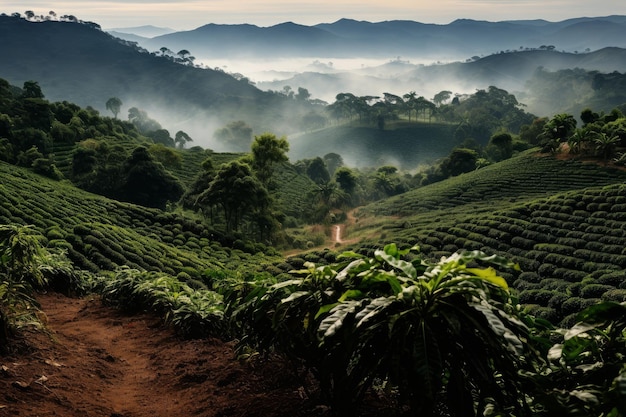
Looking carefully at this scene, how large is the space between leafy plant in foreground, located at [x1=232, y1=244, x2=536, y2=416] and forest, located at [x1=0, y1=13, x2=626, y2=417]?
0.01m

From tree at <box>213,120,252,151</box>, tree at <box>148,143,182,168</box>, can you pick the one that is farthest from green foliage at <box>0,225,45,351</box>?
tree at <box>213,120,252,151</box>

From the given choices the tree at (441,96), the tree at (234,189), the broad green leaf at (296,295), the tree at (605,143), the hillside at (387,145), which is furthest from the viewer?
the tree at (441,96)

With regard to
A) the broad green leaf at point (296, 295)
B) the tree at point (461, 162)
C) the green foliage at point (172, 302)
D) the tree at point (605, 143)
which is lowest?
the tree at point (461, 162)

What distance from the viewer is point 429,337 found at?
3041mm

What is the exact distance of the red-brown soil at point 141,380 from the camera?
434 cm

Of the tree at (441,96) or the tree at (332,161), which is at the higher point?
the tree at (441,96)

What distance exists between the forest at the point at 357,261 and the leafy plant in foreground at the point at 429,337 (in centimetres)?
1

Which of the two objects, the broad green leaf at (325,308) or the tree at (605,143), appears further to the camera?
the tree at (605,143)

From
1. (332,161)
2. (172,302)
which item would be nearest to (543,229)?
(172,302)

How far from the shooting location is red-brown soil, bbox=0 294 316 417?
4336mm

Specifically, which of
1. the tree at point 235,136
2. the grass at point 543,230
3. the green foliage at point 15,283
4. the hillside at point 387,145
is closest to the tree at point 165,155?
the grass at point 543,230

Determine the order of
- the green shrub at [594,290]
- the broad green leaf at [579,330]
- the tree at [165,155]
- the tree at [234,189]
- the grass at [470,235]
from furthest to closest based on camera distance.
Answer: the tree at [165,155]
the tree at [234,189]
the grass at [470,235]
the green shrub at [594,290]
the broad green leaf at [579,330]

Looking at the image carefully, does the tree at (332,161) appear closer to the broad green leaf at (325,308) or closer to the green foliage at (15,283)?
the green foliage at (15,283)

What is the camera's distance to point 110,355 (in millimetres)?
6254
